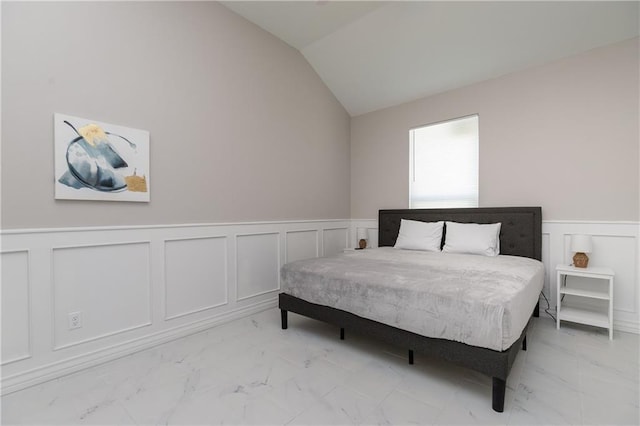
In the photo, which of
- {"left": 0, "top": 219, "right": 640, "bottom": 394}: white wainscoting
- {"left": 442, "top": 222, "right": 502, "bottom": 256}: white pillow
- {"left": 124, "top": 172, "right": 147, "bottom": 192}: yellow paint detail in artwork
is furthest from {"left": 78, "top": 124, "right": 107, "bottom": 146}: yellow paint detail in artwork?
{"left": 442, "top": 222, "right": 502, "bottom": 256}: white pillow

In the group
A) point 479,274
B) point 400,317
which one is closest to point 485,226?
point 479,274

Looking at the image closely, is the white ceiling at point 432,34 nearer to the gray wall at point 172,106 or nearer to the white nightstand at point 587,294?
the gray wall at point 172,106

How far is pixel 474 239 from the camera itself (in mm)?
3260

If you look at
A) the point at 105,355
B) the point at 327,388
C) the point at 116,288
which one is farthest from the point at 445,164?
the point at 105,355

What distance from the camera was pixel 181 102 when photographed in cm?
268

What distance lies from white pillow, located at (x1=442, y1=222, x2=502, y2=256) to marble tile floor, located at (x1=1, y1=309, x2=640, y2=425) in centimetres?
96

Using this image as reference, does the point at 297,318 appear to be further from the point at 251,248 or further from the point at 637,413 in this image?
the point at 637,413

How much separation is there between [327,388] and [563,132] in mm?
3277

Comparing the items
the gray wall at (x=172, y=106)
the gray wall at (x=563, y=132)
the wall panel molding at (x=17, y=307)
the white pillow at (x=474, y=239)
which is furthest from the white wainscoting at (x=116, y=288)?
the gray wall at (x=563, y=132)

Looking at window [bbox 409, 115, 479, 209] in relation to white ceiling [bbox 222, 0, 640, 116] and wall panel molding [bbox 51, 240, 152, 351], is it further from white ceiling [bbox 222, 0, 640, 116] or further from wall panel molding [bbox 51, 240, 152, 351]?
wall panel molding [bbox 51, 240, 152, 351]

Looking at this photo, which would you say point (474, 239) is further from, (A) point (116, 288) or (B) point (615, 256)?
(A) point (116, 288)

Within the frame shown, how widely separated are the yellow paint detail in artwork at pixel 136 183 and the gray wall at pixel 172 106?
0.26ft

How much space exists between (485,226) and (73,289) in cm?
374

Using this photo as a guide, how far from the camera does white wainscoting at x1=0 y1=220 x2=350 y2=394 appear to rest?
6.22ft
